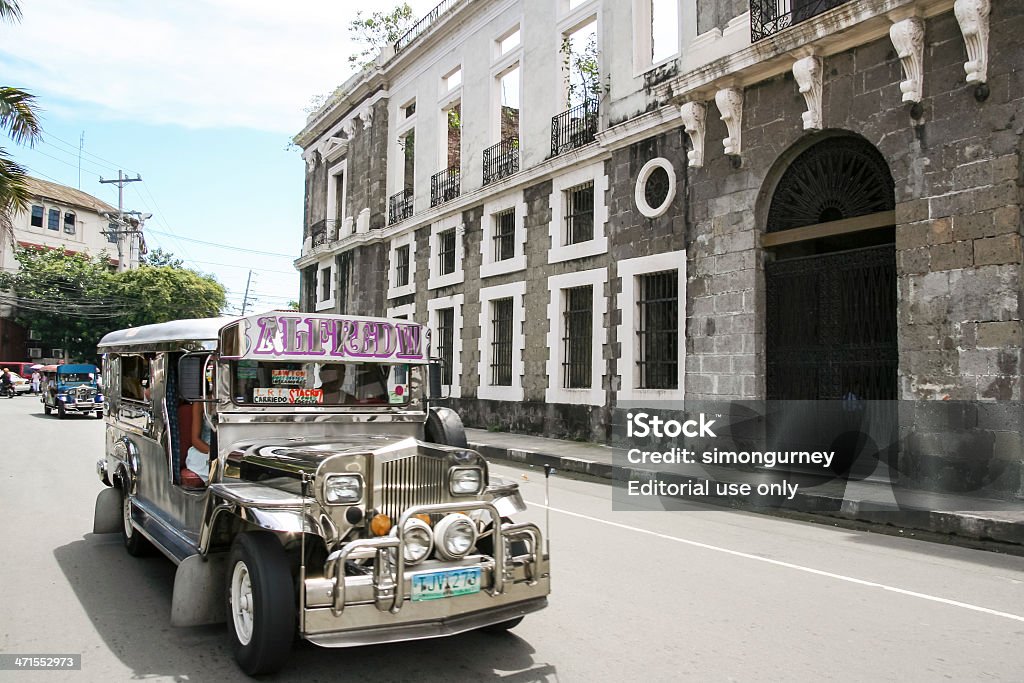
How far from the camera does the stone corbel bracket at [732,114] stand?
12648 millimetres

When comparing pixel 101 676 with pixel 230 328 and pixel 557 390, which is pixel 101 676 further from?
pixel 557 390

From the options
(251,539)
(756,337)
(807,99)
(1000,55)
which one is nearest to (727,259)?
(756,337)

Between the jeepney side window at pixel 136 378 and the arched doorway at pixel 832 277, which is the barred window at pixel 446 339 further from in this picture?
the jeepney side window at pixel 136 378

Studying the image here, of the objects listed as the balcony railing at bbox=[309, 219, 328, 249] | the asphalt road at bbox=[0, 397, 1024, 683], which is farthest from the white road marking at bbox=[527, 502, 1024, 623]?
the balcony railing at bbox=[309, 219, 328, 249]

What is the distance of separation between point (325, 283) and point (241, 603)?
2819cm

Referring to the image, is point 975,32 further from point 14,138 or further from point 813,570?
point 14,138

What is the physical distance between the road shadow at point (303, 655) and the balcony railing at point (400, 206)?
20702 millimetres

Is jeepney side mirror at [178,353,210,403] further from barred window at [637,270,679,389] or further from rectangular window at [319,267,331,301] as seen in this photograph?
rectangular window at [319,267,331,301]

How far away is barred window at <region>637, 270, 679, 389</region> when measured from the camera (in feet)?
47.4

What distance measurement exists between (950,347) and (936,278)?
90 centimetres

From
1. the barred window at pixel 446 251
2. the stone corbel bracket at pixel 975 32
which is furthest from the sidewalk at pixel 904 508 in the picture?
the barred window at pixel 446 251

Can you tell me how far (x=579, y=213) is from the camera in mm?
17375

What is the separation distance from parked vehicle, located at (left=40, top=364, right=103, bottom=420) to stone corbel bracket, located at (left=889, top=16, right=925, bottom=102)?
978 inches

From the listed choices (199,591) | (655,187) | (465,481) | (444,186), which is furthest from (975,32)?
(444,186)
